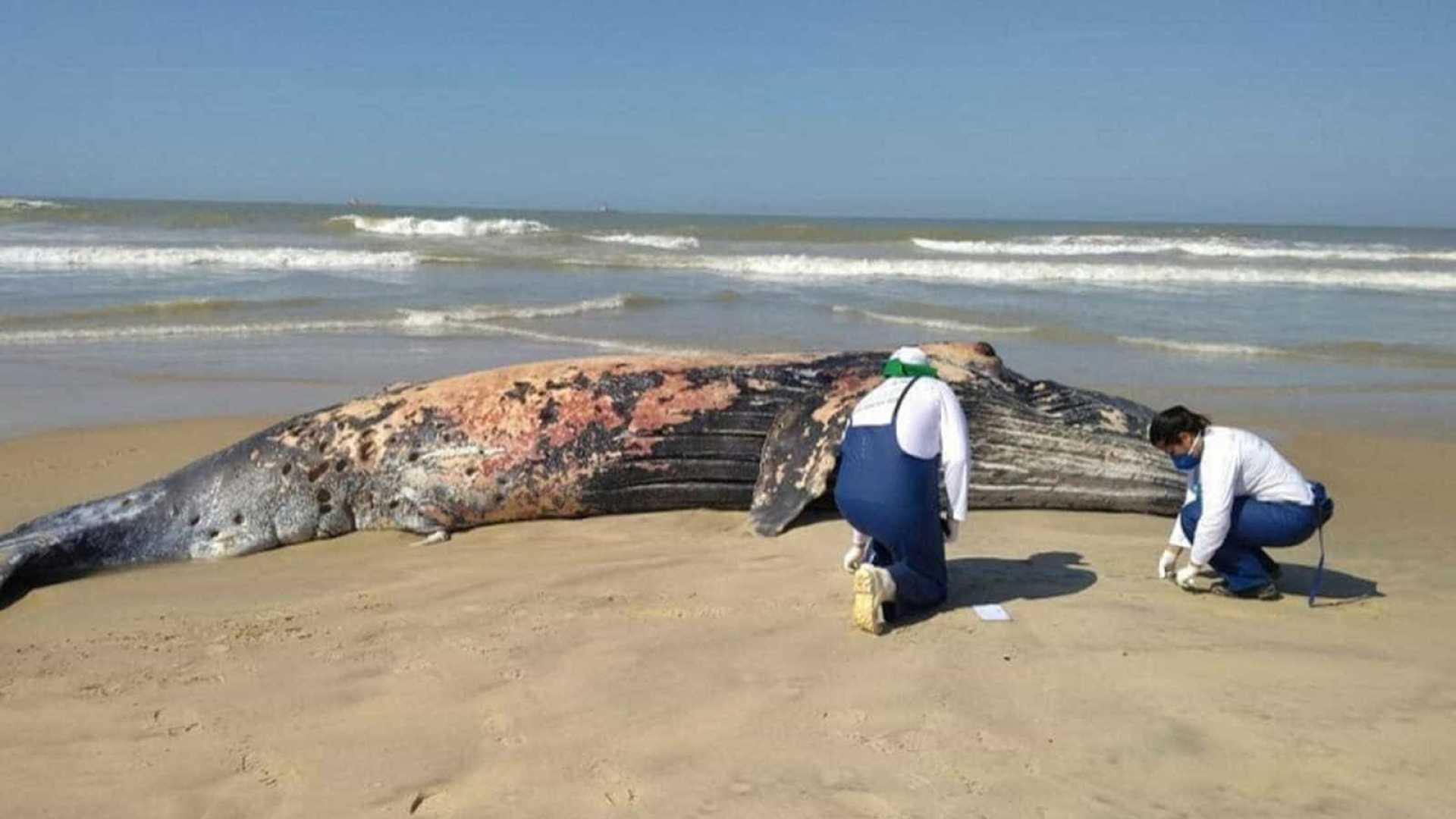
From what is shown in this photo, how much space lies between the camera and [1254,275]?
100 feet

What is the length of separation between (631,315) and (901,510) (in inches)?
545

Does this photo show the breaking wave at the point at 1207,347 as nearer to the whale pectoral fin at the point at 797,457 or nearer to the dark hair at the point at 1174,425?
the whale pectoral fin at the point at 797,457

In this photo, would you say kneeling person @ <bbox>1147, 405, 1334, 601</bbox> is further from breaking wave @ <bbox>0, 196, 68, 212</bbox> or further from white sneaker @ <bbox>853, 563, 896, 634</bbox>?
breaking wave @ <bbox>0, 196, 68, 212</bbox>

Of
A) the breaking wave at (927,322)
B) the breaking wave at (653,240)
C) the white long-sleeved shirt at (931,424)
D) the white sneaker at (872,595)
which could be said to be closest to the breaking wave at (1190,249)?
the breaking wave at (653,240)

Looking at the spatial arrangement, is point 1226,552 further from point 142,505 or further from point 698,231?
point 698,231

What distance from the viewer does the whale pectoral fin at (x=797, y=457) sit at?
6.70m

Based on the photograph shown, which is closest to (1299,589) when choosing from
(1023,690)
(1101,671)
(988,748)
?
(1101,671)

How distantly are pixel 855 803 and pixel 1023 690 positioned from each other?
1.10 metres

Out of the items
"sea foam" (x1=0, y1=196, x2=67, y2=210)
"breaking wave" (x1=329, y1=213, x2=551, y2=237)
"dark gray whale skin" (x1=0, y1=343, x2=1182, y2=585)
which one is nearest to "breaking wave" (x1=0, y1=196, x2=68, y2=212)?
"sea foam" (x1=0, y1=196, x2=67, y2=210)

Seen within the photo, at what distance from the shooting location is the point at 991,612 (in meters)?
5.08

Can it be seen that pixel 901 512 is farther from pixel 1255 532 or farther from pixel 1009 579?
pixel 1255 532

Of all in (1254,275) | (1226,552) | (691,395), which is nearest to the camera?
(1226,552)

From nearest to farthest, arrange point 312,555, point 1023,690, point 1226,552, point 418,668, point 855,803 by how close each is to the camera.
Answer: point 855,803 < point 1023,690 < point 418,668 < point 1226,552 < point 312,555

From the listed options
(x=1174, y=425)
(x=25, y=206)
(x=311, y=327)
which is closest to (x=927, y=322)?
(x=311, y=327)
